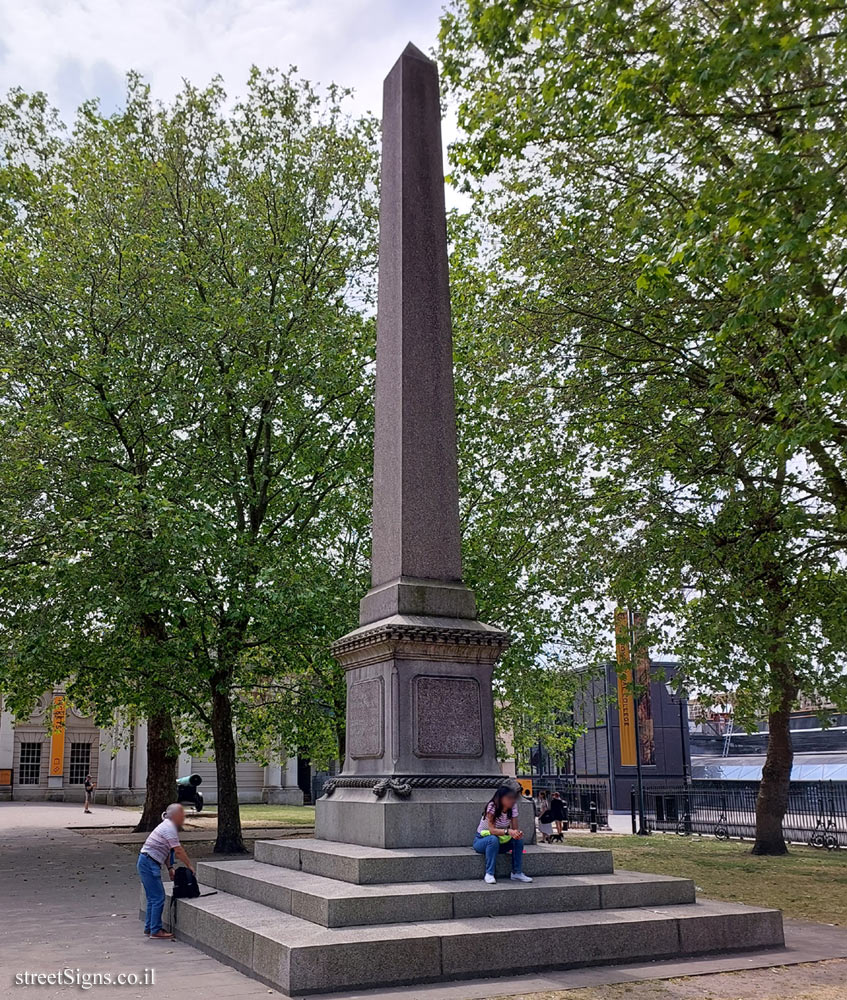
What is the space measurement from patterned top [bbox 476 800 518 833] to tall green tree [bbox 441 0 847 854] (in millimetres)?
5334

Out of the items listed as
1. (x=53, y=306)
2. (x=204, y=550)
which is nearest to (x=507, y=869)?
(x=204, y=550)

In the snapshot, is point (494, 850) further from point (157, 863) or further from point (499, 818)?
point (157, 863)

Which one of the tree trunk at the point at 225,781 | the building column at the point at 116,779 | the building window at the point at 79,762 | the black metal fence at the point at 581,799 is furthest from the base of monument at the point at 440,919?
the building window at the point at 79,762

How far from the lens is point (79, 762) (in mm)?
54219

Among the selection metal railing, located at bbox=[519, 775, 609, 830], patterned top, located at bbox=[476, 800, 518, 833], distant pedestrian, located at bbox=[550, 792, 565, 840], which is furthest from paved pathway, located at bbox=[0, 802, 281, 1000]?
metal railing, located at bbox=[519, 775, 609, 830]

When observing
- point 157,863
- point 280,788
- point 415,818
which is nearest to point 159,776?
point 157,863

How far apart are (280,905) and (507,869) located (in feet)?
6.46

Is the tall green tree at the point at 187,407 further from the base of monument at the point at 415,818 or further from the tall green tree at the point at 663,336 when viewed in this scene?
the base of monument at the point at 415,818

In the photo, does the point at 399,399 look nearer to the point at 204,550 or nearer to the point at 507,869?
the point at 507,869

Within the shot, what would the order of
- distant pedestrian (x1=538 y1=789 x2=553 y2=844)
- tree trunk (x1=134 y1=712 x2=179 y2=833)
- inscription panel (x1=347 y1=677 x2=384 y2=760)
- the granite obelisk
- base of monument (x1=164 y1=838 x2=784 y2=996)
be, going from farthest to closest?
tree trunk (x1=134 y1=712 x2=179 y2=833) < distant pedestrian (x1=538 y1=789 x2=553 y2=844) < inscription panel (x1=347 y1=677 x2=384 y2=760) < the granite obelisk < base of monument (x1=164 y1=838 x2=784 y2=996)

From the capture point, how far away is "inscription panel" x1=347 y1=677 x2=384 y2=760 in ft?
29.6

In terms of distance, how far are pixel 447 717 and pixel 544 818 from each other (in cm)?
1411

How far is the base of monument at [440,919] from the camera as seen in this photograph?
6.35 m

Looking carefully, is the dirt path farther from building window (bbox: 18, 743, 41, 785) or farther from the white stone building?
building window (bbox: 18, 743, 41, 785)
